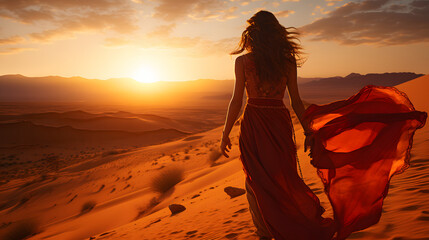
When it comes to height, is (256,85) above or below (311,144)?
above

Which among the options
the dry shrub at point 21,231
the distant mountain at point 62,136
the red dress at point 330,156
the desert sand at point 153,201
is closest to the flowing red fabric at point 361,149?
the red dress at point 330,156

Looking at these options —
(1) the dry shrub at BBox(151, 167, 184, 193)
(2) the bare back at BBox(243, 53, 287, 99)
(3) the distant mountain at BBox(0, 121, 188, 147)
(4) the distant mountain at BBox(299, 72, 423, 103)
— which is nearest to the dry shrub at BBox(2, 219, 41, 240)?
(1) the dry shrub at BBox(151, 167, 184, 193)

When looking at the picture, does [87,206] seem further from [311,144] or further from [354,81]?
[354,81]

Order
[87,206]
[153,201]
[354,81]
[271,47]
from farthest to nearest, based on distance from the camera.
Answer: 1. [354,81]
2. [87,206]
3. [153,201]
4. [271,47]

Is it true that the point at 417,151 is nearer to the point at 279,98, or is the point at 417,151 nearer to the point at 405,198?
the point at 405,198

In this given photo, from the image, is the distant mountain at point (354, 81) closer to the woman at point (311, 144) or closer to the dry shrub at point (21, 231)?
the dry shrub at point (21, 231)

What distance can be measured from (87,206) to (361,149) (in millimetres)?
8412

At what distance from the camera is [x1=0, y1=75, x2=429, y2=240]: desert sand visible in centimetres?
310

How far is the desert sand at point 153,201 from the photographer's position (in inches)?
122

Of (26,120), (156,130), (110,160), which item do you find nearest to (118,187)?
(110,160)

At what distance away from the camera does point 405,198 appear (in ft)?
10.1

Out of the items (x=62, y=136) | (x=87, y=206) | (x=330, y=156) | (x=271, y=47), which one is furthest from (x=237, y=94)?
(x=62, y=136)

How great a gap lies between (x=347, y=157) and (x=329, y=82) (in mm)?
165307

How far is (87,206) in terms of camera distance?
322 inches
